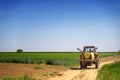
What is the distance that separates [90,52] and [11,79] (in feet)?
35.8

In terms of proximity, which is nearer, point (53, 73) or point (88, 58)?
point (53, 73)

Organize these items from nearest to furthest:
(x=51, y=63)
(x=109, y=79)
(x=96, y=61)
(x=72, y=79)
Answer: (x=109, y=79)
(x=72, y=79)
(x=96, y=61)
(x=51, y=63)

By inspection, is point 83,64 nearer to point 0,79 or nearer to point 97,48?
point 97,48

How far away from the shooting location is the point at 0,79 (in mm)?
16062

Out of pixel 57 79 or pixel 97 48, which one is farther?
pixel 97 48

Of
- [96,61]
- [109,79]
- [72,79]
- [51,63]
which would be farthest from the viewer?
[51,63]

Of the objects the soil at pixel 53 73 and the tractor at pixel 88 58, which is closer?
the soil at pixel 53 73

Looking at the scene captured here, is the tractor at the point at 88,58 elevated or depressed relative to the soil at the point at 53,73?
elevated

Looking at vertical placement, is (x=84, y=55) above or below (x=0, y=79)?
above

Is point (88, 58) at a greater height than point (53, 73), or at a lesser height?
greater

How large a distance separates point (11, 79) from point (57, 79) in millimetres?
3317

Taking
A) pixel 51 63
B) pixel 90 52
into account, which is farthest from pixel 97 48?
pixel 51 63

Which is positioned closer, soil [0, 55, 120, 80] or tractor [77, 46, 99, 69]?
soil [0, 55, 120, 80]

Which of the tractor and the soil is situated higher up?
the tractor
